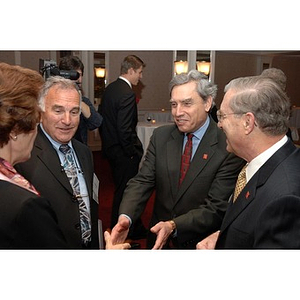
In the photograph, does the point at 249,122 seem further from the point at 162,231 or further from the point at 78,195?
the point at 78,195

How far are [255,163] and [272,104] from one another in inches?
9.0

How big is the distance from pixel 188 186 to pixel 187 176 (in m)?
0.05

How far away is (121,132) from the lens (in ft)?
10.8

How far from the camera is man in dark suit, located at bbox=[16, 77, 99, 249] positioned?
1476mm

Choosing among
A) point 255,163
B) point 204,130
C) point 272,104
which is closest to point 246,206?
point 255,163

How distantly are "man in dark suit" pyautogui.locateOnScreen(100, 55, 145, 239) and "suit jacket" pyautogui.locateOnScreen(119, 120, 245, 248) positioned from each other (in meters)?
1.48

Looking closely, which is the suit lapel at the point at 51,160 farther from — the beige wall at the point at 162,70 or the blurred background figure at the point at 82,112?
the beige wall at the point at 162,70

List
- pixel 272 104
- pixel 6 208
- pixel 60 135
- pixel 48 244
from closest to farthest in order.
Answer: pixel 6 208
pixel 48 244
pixel 272 104
pixel 60 135

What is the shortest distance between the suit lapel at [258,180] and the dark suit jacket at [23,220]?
0.66 m

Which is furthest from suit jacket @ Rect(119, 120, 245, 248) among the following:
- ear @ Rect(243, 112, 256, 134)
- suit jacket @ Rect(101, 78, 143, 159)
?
suit jacket @ Rect(101, 78, 143, 159)

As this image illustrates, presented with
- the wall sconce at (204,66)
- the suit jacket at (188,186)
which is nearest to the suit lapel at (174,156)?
the suit jacket at (188,186)

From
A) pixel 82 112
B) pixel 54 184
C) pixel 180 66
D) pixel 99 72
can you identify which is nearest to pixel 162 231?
pixel 54 184

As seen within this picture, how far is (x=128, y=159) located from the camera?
3.48 m

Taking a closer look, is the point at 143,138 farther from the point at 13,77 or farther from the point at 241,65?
the point at 241,65
